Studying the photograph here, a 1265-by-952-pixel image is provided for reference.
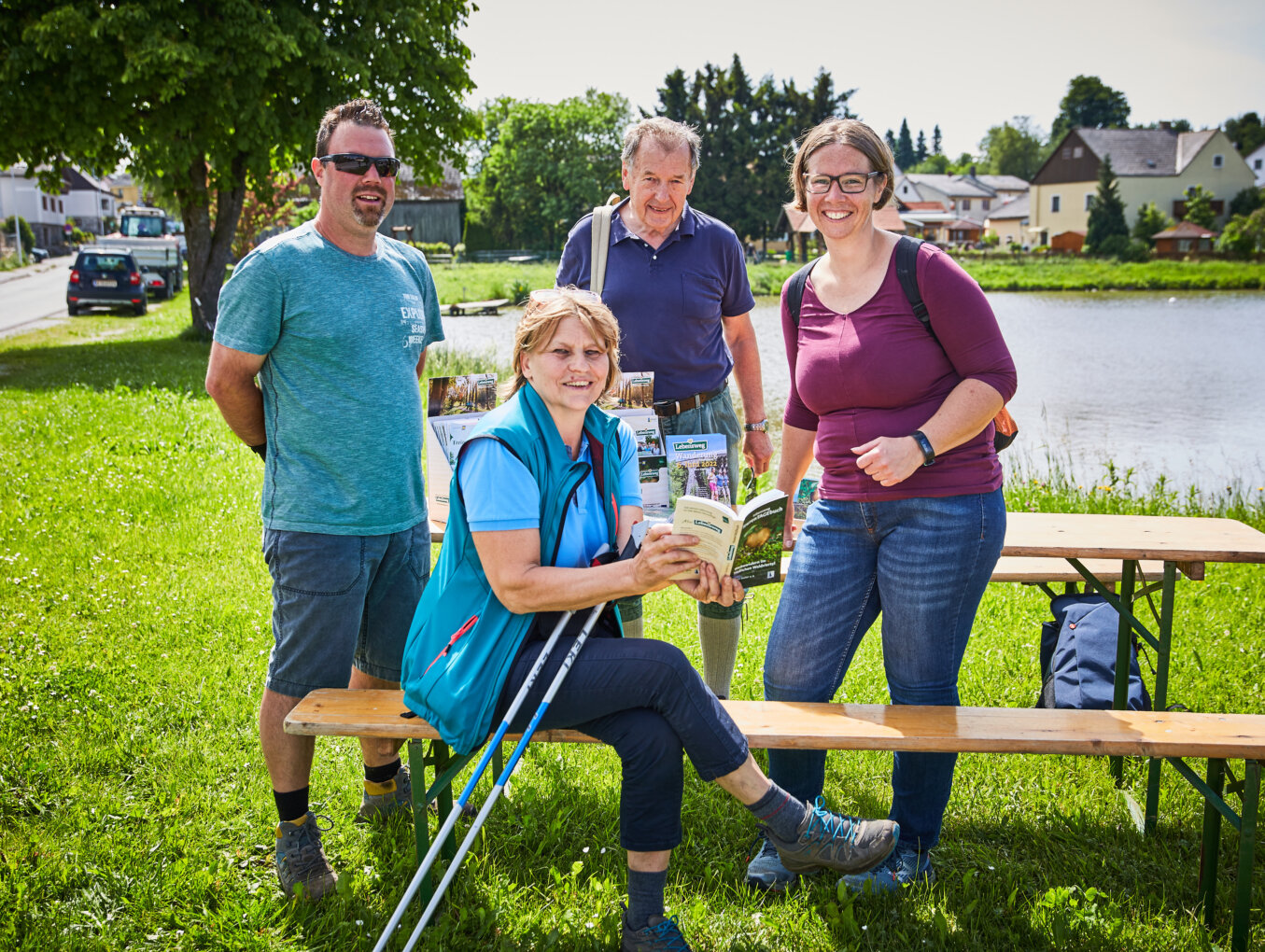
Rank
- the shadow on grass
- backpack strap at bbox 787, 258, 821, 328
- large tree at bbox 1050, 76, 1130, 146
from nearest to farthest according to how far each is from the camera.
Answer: backpack strap at bbox 787, 258, 821, 328 → the shadow on grass → large tree at bbox 1050, 76, 1130, 146

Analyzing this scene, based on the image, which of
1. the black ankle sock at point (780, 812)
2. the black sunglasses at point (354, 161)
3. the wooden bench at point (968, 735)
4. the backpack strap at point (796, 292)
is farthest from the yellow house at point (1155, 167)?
the black ankle sock at point (780, 812)

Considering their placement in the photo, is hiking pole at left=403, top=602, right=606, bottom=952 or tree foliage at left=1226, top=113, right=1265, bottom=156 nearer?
hiking pole at left=403, top=602, right=606, bottom=952

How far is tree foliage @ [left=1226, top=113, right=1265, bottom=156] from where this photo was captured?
8688 centimetres

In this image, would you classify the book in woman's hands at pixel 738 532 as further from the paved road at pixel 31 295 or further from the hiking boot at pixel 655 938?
the paved road at pixel 31 295

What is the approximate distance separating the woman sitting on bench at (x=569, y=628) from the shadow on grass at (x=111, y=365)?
11336mm

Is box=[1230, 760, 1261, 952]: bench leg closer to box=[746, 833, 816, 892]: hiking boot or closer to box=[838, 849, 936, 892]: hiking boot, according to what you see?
box=[838, 849, 936, 892]: hiking boot

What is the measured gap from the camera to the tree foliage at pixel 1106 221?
6128 cm

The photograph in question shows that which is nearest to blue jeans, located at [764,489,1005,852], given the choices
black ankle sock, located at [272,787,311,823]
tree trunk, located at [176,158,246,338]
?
black ankle sock, located at [272,787,311,823]

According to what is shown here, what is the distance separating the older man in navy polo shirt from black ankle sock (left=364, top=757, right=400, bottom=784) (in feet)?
3.60

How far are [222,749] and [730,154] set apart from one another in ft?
199

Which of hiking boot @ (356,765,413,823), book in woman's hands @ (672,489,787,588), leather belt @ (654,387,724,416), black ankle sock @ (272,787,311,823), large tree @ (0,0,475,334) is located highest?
large tree @ (0,0,475,334)

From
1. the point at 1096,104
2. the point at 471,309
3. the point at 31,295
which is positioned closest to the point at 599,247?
the point at 471,309

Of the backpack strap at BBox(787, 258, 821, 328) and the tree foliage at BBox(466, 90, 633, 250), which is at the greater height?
the tree foliage at BBox(466, 90, 633, 250)

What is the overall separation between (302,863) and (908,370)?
2.47 meters
